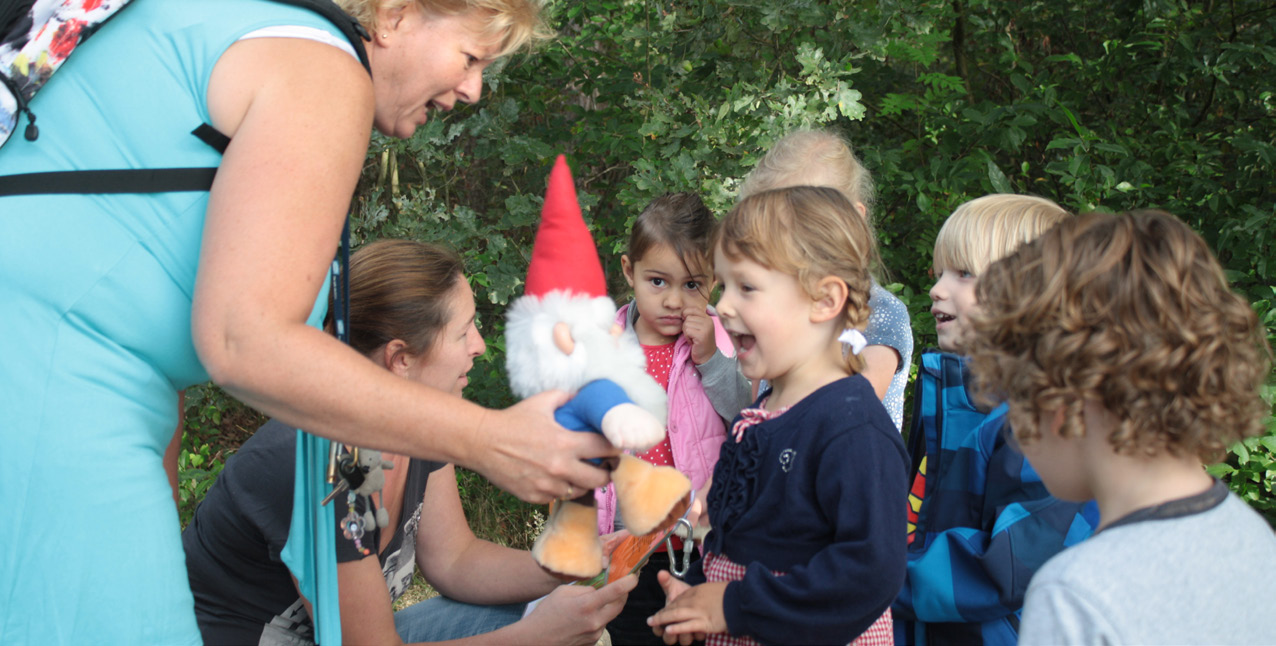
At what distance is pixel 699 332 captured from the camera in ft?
9.04

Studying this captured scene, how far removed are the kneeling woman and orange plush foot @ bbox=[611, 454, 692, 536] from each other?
21.4 inches

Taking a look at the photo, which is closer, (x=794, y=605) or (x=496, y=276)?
(x=794, y=605)

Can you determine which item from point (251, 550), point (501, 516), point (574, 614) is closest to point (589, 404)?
point (574, 614)

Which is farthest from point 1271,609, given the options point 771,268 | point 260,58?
point 260,58

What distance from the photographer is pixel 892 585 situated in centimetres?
167

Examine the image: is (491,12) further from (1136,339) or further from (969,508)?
(969,508)

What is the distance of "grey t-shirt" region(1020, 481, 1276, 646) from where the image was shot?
123 cm

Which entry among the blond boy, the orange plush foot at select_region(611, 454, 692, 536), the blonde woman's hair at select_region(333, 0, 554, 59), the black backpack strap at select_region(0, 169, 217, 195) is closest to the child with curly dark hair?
the blond boy

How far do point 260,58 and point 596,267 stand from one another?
61cm

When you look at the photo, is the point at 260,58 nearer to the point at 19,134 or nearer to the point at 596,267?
the point at 19,134

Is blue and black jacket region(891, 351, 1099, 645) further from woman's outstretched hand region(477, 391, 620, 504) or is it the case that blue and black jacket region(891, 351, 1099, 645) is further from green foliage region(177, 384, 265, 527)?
green foliage region(177, 384, 265, 527)

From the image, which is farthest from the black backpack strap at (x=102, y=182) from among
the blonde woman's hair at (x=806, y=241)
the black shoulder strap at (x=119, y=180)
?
the blonde woman's hair at (x=806, y=241)

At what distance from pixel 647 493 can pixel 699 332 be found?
1.26m

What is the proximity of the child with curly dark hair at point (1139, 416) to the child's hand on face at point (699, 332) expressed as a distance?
1357mm
